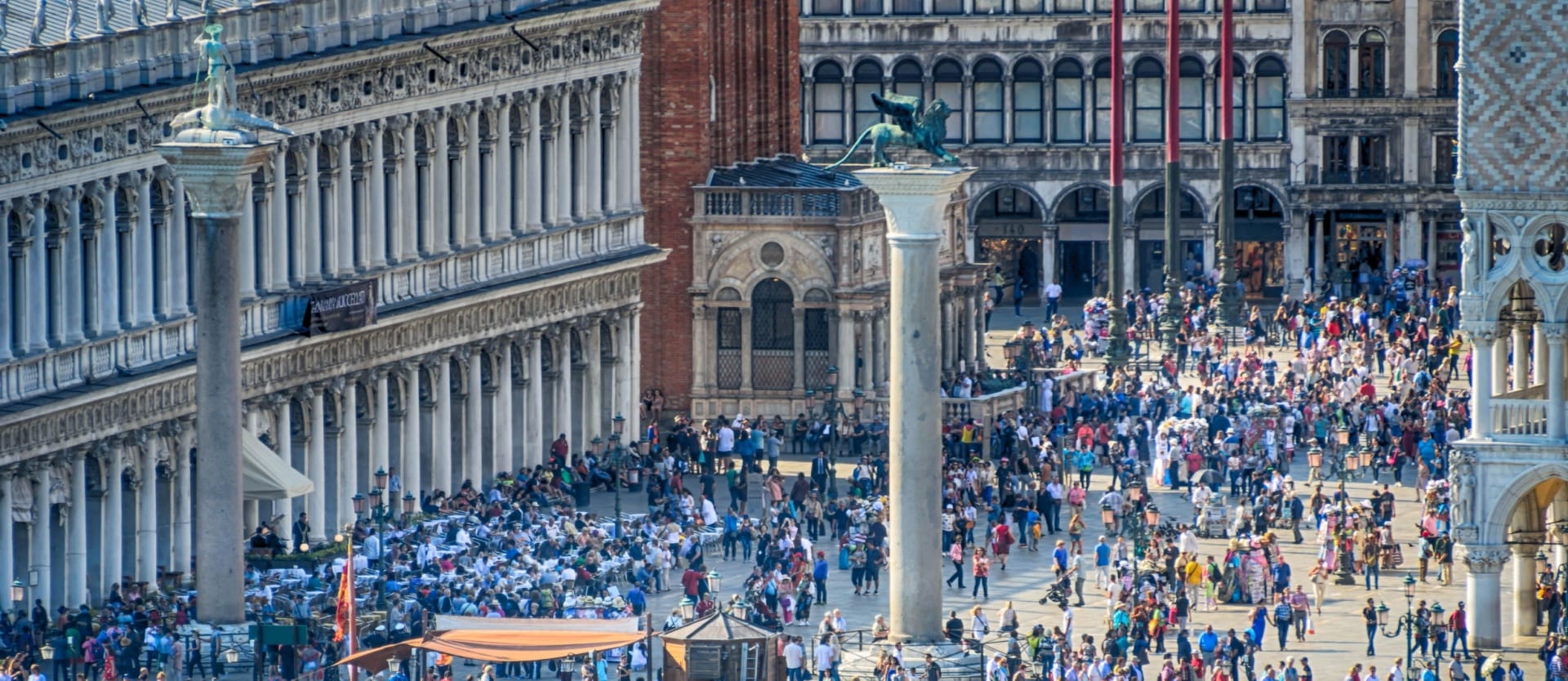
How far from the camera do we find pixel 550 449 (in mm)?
105000

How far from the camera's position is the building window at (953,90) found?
145 meters

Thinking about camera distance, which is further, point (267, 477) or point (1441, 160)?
point (1441, 160)

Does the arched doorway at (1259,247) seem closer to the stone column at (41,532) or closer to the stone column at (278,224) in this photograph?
the stone column at (278,224)

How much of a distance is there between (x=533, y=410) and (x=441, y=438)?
4.79 m

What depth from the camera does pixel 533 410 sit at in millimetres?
104500

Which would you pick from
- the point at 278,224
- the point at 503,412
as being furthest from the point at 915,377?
the point at 503,412

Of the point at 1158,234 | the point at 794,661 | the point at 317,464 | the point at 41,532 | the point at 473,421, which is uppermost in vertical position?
the point at 1158,234

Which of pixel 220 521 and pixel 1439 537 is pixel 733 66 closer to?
pixel 1439 537

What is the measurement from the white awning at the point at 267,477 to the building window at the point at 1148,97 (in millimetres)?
59767

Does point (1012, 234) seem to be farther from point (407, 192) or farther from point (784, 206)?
point (407, 192)

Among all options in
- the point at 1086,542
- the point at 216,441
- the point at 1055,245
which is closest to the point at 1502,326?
the point at 1086,542

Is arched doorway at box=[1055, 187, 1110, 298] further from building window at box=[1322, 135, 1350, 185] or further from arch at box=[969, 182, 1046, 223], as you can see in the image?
building window at box=[1322, 135, 1350, 185]

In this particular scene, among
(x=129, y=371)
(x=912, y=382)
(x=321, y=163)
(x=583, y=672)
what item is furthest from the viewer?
(x=321, y=163)

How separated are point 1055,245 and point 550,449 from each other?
42700mm
